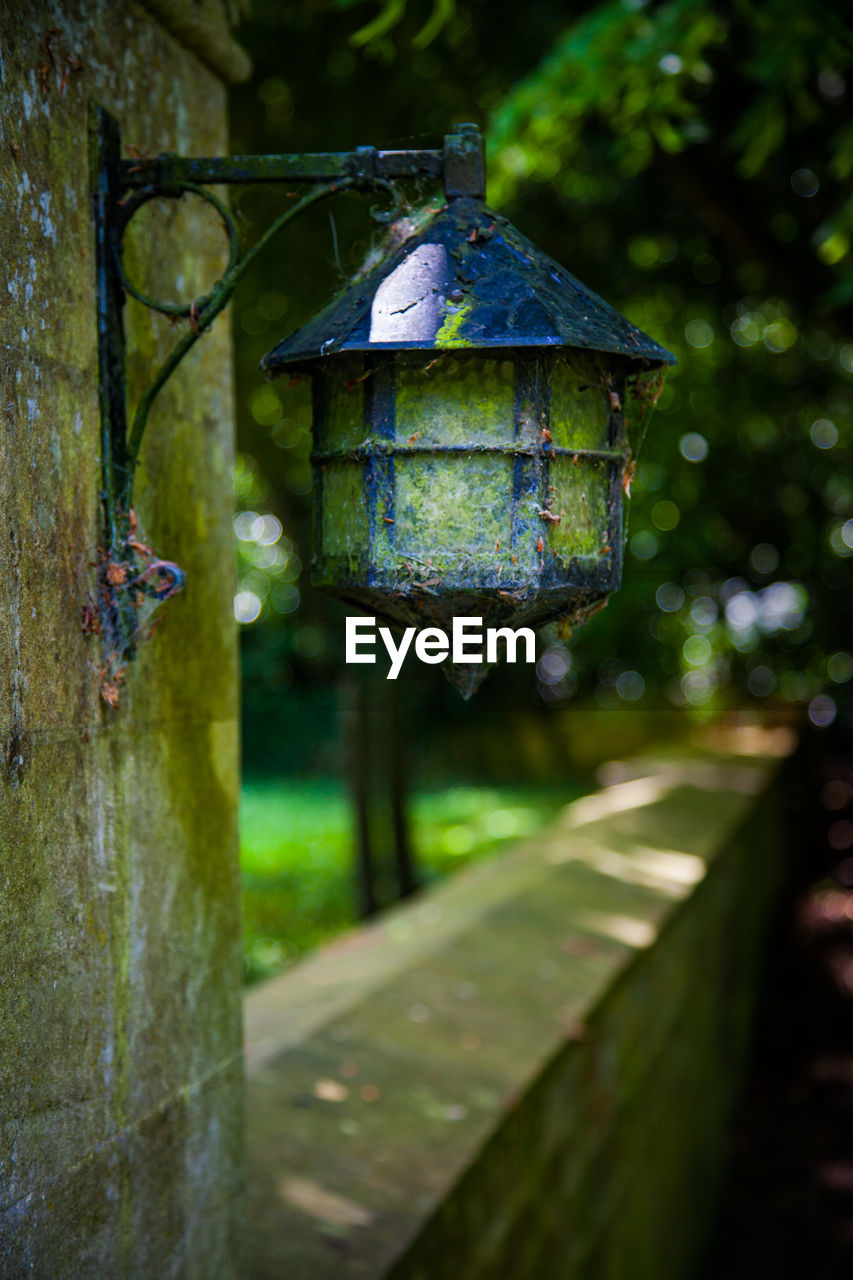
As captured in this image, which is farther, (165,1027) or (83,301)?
(165,1027)

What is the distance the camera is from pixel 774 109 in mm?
3902

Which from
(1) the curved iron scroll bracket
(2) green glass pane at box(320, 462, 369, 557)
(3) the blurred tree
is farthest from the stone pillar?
(3) the blurred tree

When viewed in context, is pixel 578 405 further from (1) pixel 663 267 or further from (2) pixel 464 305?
(1) pixel 663 267

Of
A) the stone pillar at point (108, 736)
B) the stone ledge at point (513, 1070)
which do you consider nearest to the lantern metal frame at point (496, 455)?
the stone pillar at point (108, 736)

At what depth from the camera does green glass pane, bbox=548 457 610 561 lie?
1.63 m

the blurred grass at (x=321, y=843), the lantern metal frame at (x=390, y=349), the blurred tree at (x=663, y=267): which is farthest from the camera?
the blurred grass at (x=321, y=843)

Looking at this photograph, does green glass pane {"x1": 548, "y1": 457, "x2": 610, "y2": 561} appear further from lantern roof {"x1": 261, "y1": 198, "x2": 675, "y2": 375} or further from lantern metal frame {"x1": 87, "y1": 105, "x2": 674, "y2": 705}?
lantern roof {"x1": 261, "y1": 198, "x2": 675, "y2": 375}

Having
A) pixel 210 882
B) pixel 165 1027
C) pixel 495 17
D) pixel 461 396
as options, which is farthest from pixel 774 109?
pixel 165 1027

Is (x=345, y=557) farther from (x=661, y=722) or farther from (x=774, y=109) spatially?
(x=661, y=722)

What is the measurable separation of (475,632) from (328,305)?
21.4 inches

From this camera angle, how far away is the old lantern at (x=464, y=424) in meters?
1.58

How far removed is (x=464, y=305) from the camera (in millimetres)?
1574

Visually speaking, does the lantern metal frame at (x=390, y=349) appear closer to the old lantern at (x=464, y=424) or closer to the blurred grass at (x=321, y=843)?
the old lantern at (x=464, y=424)

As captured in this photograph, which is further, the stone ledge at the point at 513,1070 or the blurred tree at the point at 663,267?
the blurred tree at the point at 663,267
